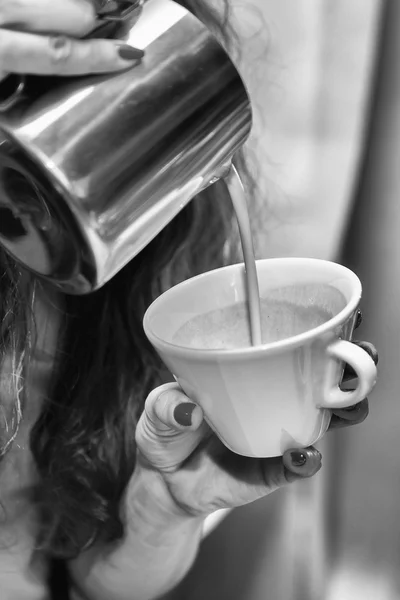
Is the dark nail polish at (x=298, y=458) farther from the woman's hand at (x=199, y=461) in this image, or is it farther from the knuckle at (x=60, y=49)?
the knuckle at (x=60, y=49)

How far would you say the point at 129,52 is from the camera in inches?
13.1

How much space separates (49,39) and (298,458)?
0.31 m

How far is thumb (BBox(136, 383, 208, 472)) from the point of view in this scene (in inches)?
17.8

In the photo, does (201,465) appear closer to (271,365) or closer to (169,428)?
(169,428)

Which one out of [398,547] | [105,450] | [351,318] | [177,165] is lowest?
[398,547]

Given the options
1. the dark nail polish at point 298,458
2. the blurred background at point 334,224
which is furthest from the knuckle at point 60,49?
the blurred background at point 334,224

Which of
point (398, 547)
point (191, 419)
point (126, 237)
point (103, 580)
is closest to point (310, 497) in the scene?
point (398, 547)

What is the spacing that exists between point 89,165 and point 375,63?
0.58m

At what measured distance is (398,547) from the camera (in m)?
0.83

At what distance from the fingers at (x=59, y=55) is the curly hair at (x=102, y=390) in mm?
361

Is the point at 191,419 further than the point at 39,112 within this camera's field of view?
Yes

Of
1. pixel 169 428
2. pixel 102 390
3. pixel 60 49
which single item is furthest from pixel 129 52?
pixel 102 390

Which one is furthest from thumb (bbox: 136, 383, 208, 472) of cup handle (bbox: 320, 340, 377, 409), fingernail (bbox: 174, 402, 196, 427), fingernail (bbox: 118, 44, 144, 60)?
fingernail (bbox: 118, 44, 144, 60)

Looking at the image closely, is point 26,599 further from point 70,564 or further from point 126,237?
point 126,237
